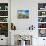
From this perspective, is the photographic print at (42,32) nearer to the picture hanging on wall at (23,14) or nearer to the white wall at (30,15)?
the white wall at (30,15)

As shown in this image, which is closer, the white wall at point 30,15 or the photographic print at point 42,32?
the white wall at point 30,15

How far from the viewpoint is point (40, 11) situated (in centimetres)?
707

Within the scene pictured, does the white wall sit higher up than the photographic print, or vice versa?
the white wall

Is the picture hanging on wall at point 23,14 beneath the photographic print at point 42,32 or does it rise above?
above

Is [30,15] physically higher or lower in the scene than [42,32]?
higher

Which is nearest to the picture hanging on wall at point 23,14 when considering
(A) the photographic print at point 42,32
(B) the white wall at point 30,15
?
(B) the white wall at point 30,15

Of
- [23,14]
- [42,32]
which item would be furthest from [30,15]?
[42,32]

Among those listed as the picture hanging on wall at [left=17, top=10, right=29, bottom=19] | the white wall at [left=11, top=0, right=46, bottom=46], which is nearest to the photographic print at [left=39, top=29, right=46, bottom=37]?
the white wall at [left=11, top=0, right=46, bottom=46]

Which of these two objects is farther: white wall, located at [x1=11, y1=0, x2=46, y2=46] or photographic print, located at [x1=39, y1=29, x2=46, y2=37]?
photographic print, located at [x1=39, y1=29, x2=46, y2=37]

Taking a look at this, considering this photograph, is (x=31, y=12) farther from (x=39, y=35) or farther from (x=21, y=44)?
(x=21, y=44)

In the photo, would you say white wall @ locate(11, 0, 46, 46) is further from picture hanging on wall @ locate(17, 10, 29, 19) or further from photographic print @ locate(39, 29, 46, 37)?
photographic print @ locate(39, 29, 46, 37)

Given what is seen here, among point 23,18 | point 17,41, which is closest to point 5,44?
point 17,41

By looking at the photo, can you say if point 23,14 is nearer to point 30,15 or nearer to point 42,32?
point 30,15

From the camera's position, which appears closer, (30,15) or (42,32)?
(30,15)
